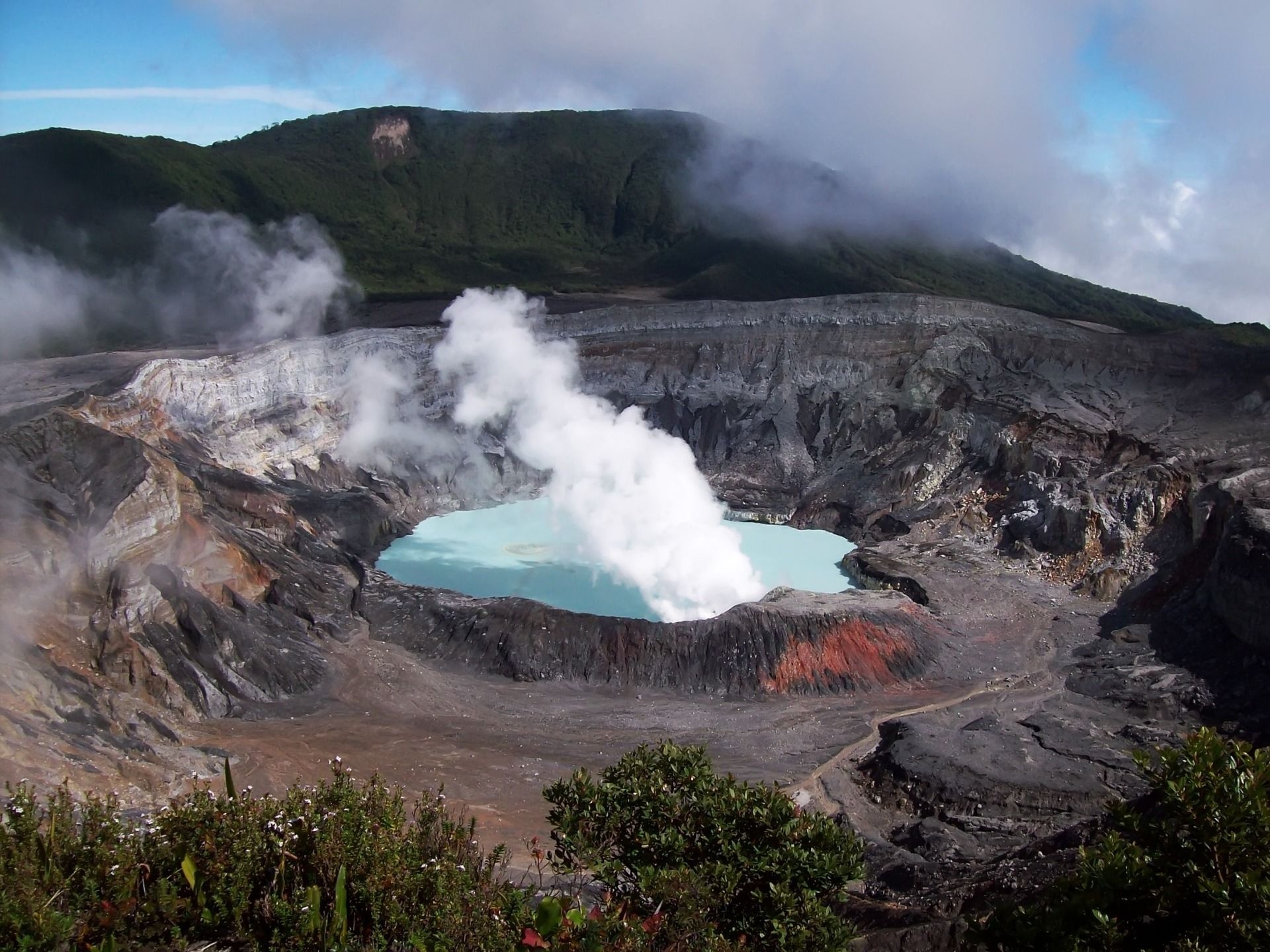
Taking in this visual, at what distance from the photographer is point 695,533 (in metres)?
33.1

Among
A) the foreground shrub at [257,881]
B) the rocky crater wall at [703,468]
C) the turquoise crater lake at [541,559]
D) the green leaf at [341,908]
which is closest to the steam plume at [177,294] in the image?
the rocky crater wall at [703,468]

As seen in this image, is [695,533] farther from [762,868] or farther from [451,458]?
[762,868]

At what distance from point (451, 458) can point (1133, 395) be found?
27.5 meters

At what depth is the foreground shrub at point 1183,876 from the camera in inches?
324

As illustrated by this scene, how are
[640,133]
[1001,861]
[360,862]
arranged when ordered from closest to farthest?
[360,862], [1001,861], [640,133]

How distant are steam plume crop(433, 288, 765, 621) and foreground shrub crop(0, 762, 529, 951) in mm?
20428

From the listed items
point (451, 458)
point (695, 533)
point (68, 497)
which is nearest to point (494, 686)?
point (695, 533)

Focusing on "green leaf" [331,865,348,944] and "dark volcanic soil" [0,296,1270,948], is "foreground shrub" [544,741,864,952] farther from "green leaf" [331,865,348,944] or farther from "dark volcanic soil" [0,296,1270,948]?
"dark volcanic soil" [0,296,1270,948]

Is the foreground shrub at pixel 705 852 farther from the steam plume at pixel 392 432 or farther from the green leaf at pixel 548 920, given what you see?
the steam plume at pixel 392 432

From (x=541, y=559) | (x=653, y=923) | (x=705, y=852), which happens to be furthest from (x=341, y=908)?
(x=541, y=559)

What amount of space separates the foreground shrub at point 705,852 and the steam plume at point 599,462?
61.1 feet

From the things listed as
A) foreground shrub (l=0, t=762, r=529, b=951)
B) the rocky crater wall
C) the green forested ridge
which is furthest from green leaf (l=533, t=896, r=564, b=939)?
the green forested ridge

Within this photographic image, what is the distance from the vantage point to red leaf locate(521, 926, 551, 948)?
9.09 m

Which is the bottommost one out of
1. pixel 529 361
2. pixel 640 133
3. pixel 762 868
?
pixel 762 868
